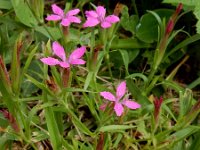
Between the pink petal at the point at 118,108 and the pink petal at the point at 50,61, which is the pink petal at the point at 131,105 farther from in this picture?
the pink petal at the point at 50,61

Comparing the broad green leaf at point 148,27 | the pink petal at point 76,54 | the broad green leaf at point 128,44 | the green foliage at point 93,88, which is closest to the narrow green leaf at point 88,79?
the green foliage at point 93,88

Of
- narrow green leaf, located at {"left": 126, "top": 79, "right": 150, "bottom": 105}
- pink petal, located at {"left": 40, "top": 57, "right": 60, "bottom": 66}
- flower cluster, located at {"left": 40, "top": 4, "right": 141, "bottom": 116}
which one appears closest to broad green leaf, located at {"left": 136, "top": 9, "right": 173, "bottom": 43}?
narrow green leaf, located at {"left": 126, "top": 79, "right": 150, "bottom": 105}

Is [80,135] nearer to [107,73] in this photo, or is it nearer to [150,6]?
[107,73]

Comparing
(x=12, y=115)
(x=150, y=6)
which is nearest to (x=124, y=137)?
(x=12, y=115)

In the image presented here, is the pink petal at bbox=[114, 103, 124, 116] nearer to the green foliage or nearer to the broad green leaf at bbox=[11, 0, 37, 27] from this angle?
the green foliage

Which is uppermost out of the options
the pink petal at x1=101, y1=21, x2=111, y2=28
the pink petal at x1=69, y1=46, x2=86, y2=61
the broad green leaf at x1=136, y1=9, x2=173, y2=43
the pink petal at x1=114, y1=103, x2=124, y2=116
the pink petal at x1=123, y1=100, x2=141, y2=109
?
the pink petal at x1=101, y1=21, x2=111, y2=28

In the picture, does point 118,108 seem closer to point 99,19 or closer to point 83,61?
point 83,61

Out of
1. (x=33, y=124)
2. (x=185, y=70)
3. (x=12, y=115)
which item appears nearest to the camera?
(x=12, y=115)

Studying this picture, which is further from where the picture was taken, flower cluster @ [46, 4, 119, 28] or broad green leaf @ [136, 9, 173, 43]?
broad green leaf @ [136, 9, 173, 43]

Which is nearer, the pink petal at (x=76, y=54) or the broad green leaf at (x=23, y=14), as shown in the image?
the pink petal at (x=76, y=54)

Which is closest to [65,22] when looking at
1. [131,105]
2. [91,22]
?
[91,22]

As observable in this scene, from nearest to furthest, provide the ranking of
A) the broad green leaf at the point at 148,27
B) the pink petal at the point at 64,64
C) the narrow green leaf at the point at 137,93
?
the pink petal at the point at 64,64, the narrow green leaf at the point at 137,93, the broad green leaf at the point at 148,27
